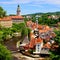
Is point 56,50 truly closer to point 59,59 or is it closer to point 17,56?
point 59,59

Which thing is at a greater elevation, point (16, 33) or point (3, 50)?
point (3, 50)

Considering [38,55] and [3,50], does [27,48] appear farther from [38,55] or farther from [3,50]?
[3,50]

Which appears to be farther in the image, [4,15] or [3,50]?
[4,15]

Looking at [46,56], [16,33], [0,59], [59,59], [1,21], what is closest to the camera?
[59,59]

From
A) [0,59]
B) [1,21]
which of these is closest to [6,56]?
[0,59]

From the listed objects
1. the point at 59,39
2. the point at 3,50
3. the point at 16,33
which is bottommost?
the point at 16,33

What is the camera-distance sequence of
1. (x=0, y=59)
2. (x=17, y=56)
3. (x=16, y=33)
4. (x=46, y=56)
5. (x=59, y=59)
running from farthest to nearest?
1. (x=16, y=33)
2. (x=17, y=56)
3. (x=46, y=56)
4. (x=0, y=59)
5. (x=59, y=59)

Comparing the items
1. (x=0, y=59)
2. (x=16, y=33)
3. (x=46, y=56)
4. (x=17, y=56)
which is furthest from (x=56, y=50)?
(x=16, y=33)

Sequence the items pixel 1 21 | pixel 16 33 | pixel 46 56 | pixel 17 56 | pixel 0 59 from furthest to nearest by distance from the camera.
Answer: pixel 1 21
pixel 16 33
pixel 17 56
pixel 46 56
pixel 0 59

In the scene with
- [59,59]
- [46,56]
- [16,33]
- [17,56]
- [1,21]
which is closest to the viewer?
[59,59]
